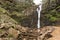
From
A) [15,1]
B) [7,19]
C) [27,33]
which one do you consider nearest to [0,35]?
[27,33]

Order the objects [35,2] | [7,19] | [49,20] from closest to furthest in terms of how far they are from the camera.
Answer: [7,19], [49,20], [35,2]

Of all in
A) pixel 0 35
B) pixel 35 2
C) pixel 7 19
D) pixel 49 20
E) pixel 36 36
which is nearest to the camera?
pixel 0 35

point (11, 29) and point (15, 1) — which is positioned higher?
point (15, 1)

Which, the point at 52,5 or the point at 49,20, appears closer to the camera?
the point at 49,20

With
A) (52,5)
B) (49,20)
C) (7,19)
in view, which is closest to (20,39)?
(7,19)

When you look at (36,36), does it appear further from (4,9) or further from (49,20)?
(4,9)

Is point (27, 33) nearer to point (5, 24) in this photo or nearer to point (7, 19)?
point (5, 24)

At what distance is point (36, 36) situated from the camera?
36.9 ft

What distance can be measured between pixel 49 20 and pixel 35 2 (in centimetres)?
327

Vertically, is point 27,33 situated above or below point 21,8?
below

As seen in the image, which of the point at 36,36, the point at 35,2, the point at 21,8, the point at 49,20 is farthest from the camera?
the point at 35,2

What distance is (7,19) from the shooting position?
13.1m

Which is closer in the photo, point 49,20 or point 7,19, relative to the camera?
point 7,19

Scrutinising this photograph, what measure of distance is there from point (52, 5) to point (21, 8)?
2.46 meters
